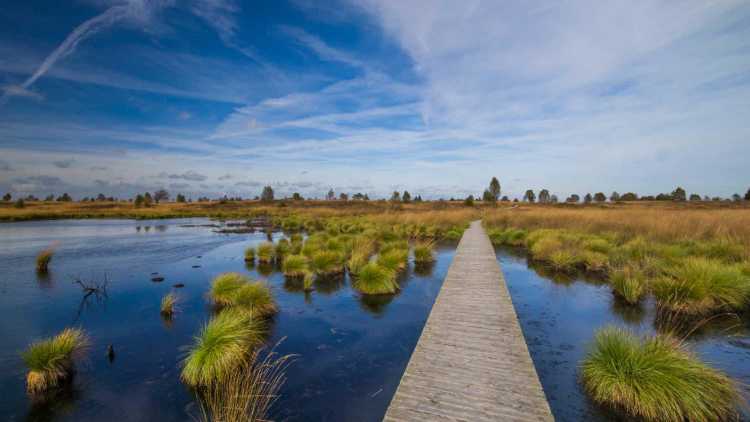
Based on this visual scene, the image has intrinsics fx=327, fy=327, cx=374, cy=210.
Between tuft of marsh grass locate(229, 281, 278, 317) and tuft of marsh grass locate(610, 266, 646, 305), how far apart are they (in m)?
11.7

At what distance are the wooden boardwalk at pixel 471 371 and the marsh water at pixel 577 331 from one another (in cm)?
93

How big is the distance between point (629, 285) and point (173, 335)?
46.4ft

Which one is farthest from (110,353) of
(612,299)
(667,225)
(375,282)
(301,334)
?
(667,225)

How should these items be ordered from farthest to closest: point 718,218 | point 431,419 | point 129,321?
point 718,218 → point 129,321 → point 431,419

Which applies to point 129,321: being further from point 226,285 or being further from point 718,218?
point 718,218

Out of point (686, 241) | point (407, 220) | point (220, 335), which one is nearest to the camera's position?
point (220, 335)

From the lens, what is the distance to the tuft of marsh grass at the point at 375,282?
12516 mm

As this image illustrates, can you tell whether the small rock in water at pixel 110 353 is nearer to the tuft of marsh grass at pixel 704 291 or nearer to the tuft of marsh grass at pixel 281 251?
the tuft of marsh grass at pixel 281 251

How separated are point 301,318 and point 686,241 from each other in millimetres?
18863

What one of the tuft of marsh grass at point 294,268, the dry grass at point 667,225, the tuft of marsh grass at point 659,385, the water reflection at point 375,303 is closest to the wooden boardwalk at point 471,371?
the tuft of marsh grass at point 659,385

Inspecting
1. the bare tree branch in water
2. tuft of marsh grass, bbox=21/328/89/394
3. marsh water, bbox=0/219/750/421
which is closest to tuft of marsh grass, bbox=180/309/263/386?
marsh water, bbox=0/219/750/421

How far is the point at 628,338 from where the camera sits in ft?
19.9

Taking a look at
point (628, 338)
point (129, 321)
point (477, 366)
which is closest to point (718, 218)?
point (628, 338)

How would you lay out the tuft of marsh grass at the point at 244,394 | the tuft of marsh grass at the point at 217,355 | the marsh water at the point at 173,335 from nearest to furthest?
1. the tuft of marsh grass at the point at 244,394
2. the marsh water at the point at 173,335
3. the tuft of marsh grass at the point at 217,355
